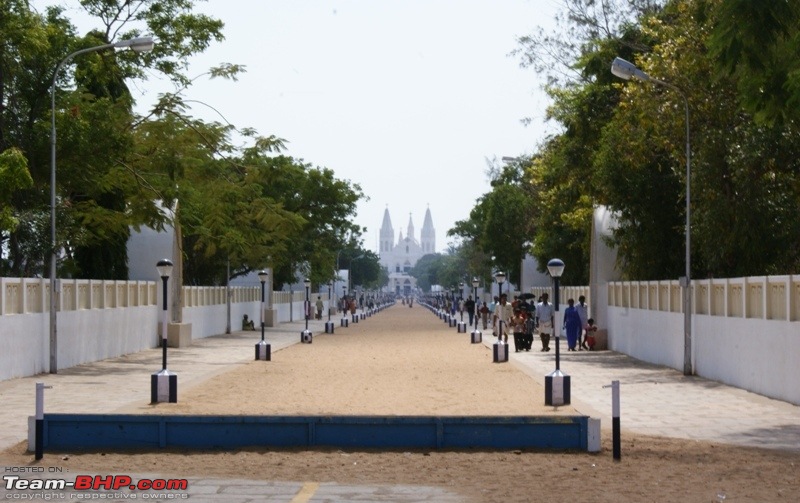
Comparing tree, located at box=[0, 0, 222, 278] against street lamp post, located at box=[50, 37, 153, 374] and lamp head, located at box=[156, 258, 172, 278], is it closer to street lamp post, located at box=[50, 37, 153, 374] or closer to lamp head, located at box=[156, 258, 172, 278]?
street lamp post, located at box=[50, 37, 153, 374]

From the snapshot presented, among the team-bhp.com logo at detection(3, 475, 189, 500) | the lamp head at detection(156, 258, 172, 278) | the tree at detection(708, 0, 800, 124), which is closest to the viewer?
the team-bhp.com logo at detection(3, 475, 189, 500)

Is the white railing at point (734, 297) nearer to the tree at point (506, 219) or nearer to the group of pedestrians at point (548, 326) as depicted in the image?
the group of pedestrians at point (548, 326)

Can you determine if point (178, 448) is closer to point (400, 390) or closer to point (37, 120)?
point (400, 390)

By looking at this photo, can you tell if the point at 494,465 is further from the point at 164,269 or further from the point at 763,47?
the point at 164,269

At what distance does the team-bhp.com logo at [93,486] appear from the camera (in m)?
11.5

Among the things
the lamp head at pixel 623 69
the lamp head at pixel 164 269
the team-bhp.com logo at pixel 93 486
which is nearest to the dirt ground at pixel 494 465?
the team-bhp.com logo at pixel 93 486

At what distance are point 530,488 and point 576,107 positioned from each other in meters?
30.7

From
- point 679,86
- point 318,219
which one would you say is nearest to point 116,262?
point 679,86

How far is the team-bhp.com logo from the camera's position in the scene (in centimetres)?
1152

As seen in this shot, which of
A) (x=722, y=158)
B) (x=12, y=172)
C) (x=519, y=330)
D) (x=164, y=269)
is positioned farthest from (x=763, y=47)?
(x=519, y=330)

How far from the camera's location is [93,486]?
12.1 metres

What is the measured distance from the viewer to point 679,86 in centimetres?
3053

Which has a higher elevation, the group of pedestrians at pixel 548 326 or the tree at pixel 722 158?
the tree at pixel 722 158

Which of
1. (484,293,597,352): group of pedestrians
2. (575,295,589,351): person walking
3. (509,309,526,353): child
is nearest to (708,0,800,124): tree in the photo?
(484,293,597,352): group of pedestrians
